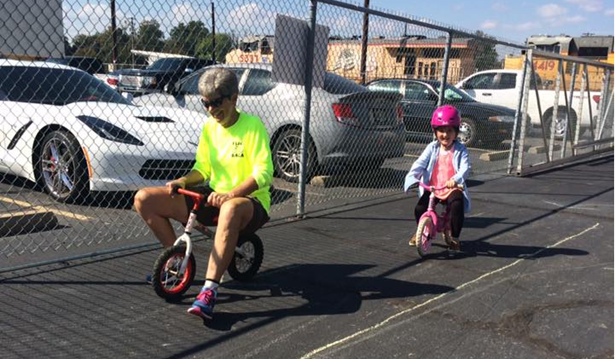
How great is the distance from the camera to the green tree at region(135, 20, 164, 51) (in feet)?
15.4

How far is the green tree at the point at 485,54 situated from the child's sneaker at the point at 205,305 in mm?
6685

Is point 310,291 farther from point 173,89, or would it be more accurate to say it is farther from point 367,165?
point 173,89

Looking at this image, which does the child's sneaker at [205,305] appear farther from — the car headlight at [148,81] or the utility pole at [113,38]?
the car headlight at [148,81]

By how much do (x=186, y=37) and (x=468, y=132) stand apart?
8.70 metres

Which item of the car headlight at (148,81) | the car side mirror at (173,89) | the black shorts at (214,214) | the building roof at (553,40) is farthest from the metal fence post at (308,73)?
the building roof at (553,40)

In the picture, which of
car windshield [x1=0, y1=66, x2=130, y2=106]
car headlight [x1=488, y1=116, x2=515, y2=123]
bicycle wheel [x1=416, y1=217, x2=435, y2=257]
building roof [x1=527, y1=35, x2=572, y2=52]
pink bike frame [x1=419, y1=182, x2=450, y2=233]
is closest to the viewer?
bicycle wheel [x1=416, y1=217, x2=435, y2=257]

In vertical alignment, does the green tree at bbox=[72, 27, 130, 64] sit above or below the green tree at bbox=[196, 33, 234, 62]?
below

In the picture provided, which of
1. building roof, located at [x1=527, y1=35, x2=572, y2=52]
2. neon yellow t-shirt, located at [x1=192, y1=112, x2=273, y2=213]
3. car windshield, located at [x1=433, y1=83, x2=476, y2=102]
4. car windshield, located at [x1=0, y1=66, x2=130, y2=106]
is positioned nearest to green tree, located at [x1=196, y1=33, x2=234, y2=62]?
car windshield, located at [x1=0, y1=66, x2=130, y2=106]

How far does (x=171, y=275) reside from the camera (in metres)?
3.58

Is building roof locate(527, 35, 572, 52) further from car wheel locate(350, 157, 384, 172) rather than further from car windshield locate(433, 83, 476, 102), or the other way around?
car wheel locate(350, 157, 384, 172)

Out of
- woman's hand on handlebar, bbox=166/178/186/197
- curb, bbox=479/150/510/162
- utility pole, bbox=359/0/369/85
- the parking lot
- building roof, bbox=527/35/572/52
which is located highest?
building roof, bbox=527/35/572/52

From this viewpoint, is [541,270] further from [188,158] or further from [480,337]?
[188,158]

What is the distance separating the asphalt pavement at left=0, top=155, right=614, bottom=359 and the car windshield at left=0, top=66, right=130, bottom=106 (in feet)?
7.78

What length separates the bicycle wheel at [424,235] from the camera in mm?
4664
